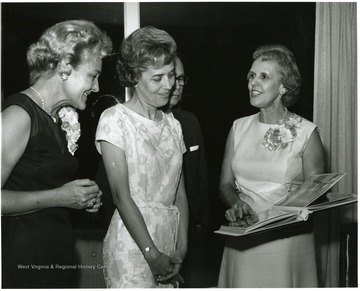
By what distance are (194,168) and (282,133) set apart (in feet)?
1.12

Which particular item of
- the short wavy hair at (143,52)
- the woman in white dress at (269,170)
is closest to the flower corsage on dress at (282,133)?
the woman in white dress at (269,170)

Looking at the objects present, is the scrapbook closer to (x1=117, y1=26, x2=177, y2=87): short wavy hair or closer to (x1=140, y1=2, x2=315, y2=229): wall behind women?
(x1=140, y1=2, x2=315, y2=229): wall behind women

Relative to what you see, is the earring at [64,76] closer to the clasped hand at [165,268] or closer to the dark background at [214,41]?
the dark background at [214,41]

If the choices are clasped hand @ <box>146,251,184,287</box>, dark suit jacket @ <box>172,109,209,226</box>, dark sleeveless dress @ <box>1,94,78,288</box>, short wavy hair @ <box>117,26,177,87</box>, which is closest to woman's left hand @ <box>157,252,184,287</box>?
clasped hand @ <box>146,251,184,287</box>

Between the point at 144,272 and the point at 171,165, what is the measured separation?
0.34 metres

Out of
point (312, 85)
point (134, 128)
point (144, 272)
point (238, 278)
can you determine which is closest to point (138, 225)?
point (144, 272)

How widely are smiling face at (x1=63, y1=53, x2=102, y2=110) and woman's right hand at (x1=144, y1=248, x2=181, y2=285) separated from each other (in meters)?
0.52

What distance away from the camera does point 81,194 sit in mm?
1388

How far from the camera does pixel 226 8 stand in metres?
1.65

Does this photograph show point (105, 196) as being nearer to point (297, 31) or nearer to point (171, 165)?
point (171, 165)

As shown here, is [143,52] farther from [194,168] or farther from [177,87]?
[194,168]

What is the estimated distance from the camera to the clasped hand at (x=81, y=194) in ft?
4.51

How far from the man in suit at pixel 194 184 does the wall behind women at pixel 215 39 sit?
0.03m

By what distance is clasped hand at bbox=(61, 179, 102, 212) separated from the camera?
138 cm
